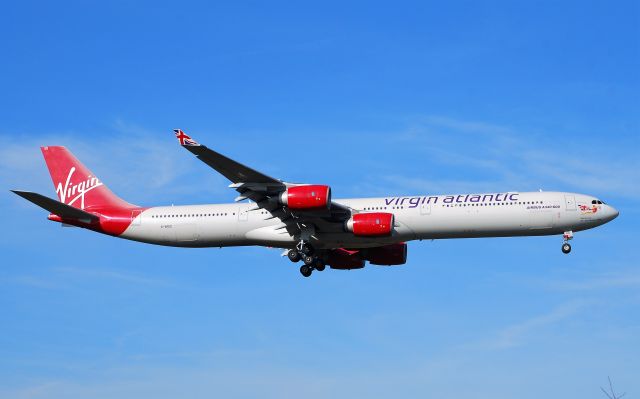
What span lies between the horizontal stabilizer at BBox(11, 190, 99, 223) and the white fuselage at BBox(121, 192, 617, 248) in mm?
8624

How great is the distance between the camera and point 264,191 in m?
56.8

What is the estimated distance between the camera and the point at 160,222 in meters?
62.9

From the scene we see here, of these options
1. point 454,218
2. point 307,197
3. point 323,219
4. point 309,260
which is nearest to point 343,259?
point 309,260

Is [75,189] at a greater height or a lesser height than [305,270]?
greater

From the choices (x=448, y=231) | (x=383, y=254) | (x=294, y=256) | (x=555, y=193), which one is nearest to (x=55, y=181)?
(x=294, y=256)

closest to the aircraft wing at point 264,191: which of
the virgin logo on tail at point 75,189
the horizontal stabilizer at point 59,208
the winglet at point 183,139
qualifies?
the winglet at point 183,139

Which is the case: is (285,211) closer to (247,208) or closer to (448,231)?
(247,208)

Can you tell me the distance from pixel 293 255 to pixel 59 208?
14.1m

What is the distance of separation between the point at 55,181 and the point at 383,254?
863 inches

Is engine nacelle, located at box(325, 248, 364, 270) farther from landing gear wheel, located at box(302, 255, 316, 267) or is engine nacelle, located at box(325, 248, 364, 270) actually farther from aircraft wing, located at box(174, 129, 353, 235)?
aircraft wing, located at box(174, 129, 353, 235)

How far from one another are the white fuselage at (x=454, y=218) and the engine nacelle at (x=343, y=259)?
3474 millimetres

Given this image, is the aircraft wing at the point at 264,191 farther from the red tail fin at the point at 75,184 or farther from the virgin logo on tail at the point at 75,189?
the virgin logo on tail at the point at 75,189

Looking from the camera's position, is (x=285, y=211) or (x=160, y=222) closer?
(x=285, y=211)

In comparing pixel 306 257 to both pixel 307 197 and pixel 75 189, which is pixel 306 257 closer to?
pixel 307 197
